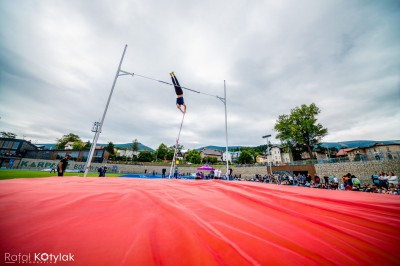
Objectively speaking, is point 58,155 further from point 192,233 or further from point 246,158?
point 246,158

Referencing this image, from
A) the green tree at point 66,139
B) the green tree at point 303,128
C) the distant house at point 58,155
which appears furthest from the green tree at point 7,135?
the green tree at point 303,128

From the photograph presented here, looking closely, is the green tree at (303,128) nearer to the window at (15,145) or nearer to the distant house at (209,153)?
the distant house at (209,153)

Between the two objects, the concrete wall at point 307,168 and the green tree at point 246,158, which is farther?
the green tree at point 246,158

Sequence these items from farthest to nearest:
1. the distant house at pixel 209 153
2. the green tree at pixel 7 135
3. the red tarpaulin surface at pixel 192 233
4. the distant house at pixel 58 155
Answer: the distant house at pixel 209 153
the green tree at pixel 7 135
the distant house at pixel 58 155
the red tarpaulin surface at pixel 192 233

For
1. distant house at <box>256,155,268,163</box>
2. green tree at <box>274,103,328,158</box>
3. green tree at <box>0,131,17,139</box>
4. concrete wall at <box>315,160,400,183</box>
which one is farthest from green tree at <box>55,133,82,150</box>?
→ distant house at <box>256,155,268,163</box>

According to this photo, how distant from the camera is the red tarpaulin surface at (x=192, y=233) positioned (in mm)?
735

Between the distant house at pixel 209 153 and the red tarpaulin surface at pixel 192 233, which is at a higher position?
the distant house at pixel 209 153

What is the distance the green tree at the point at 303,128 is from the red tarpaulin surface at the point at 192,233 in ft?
101

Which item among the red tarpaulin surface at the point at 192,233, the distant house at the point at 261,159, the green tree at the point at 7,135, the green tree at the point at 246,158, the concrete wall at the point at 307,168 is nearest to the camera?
the red tarpaulin surface at the point at 192,233

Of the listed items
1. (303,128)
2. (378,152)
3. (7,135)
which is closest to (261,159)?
(303,128)

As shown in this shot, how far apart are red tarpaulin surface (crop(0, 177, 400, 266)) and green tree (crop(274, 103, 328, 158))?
1209 inches

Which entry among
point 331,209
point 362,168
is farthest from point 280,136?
point 331,209

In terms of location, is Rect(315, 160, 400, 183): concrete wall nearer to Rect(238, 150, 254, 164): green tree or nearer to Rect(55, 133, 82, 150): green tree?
Rect(238, 150, 254, 164): green tree

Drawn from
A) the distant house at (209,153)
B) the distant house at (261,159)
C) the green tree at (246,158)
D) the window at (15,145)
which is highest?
the distant house at (209,153)
